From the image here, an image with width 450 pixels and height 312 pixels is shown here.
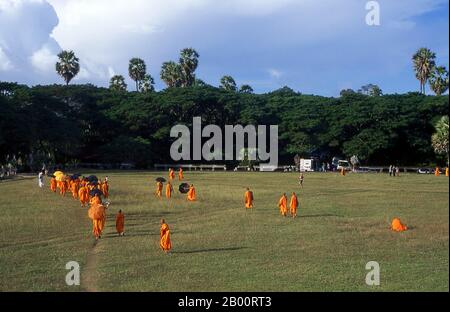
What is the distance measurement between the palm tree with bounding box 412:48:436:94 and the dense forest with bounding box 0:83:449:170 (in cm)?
263

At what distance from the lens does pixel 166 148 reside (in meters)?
72.6

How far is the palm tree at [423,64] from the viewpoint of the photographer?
72312 mm

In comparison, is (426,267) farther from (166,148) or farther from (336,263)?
(166,148)

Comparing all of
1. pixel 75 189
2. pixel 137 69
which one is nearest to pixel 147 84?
pixel 137 69

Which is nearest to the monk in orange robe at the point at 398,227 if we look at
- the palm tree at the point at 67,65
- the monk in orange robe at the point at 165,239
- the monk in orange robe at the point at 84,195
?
the monk in orange robe at the point at 165,239

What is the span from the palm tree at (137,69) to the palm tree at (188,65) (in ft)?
22.9

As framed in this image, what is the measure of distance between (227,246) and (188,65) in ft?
246

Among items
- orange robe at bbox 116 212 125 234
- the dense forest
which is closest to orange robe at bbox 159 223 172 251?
orange robe at bbox 116 212 125 234

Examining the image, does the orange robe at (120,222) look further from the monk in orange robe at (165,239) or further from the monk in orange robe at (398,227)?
the monk in orange robe at (398,227)

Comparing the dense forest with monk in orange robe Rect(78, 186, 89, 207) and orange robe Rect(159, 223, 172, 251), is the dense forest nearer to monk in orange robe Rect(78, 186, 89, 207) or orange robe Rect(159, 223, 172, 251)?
monk in orange robe Rect(78, 186, 89, 207)

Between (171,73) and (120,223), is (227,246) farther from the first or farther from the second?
(171,73)

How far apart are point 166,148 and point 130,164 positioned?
6411 millimetres
